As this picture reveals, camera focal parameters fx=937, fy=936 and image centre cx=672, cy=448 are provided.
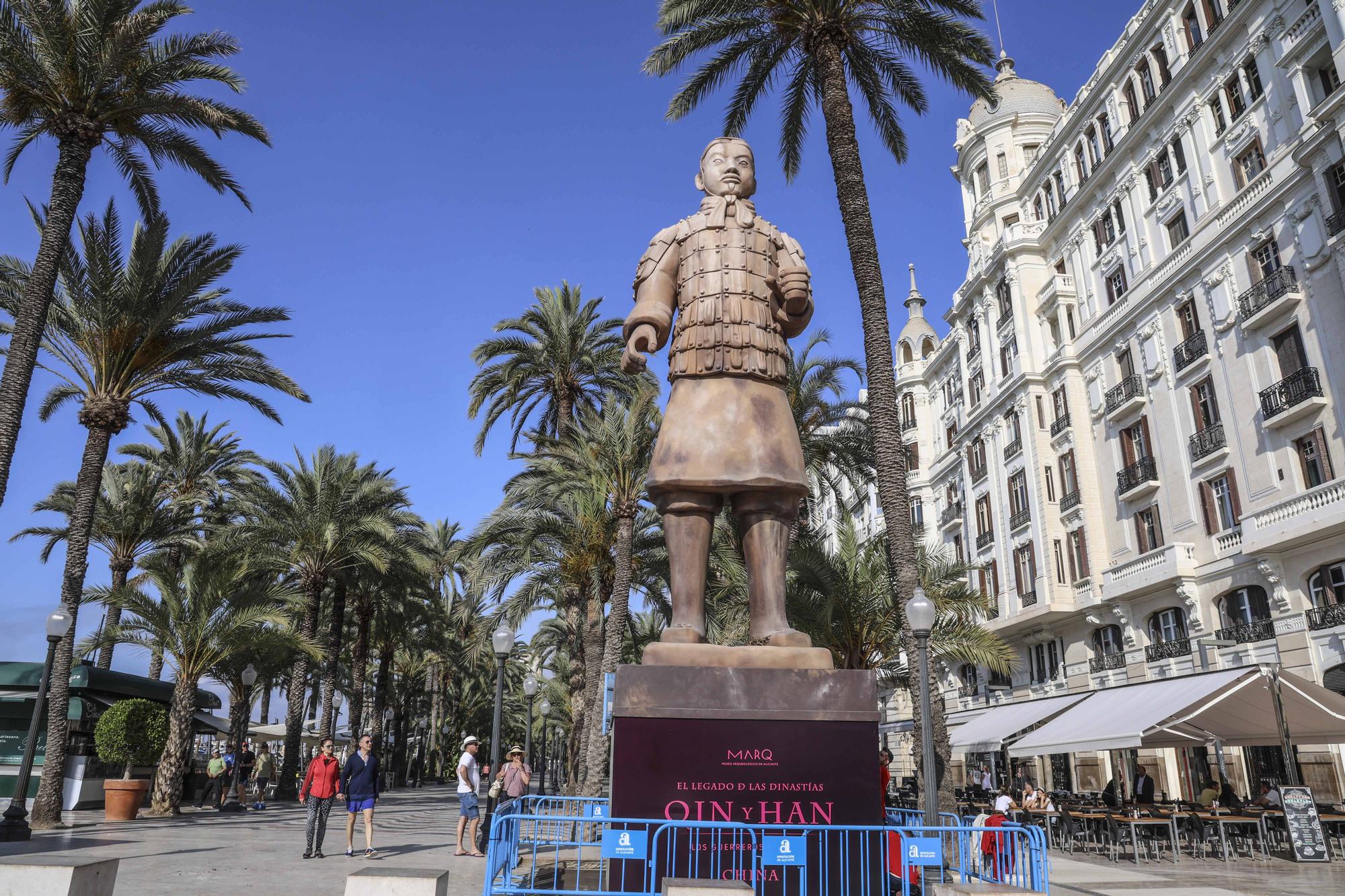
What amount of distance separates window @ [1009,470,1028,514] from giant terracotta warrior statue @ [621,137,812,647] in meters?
28.6

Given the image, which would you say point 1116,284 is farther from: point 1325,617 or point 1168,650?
point 1325,617

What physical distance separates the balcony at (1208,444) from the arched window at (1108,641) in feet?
20.7

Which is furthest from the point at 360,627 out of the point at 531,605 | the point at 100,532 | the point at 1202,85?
the point at 1202,85

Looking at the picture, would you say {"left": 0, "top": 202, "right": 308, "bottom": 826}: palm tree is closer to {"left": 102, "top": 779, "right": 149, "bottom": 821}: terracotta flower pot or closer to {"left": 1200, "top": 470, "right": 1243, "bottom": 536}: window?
{"left": 102, "top": 779, "right": 149, "bottom": 821}: terracotta flower pot

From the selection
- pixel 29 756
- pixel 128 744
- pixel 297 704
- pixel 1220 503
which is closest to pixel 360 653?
pixel 297 704

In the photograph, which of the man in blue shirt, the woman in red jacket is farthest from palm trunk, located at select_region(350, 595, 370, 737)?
the woman in red jacket

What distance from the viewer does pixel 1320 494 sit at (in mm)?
19781

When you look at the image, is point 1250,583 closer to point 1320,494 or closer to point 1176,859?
point 1320,494

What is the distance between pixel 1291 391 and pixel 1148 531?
675 centimetres

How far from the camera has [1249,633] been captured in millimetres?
21859

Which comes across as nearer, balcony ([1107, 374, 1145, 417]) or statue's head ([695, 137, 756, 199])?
statue's head ([695, 137, 756, 199])

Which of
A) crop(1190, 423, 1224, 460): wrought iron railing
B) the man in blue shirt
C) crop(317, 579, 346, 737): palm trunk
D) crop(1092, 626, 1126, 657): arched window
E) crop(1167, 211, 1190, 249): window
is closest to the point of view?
the man in blue shirt

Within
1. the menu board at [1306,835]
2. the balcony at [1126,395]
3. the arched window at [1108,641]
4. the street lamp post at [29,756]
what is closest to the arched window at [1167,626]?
the arched window at [1108,641]

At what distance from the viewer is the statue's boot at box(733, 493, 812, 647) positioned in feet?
19.1
